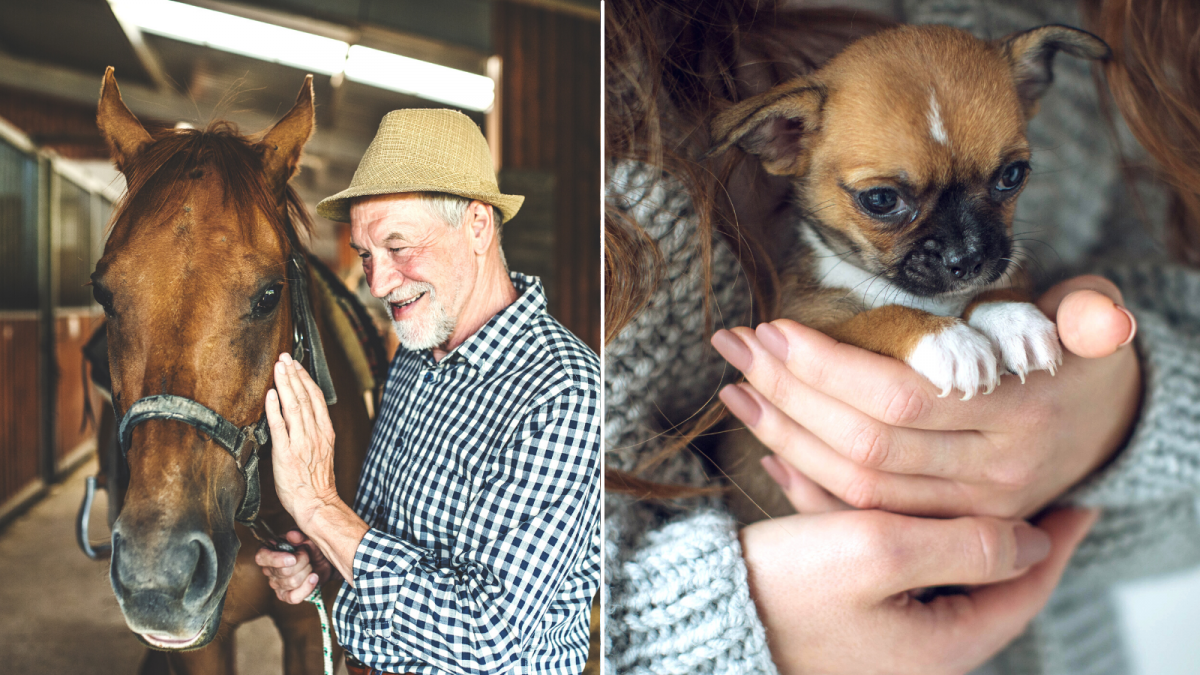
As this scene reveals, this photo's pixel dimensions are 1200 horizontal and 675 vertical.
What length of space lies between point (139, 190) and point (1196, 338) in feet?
5.00

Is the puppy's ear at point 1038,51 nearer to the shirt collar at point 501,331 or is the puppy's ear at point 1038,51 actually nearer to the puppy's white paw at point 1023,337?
the puppy's white paw at point 1023,337

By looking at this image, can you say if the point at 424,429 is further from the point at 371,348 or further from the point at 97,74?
the point at 97,74

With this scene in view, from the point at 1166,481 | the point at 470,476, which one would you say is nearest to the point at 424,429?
the point at 470,476

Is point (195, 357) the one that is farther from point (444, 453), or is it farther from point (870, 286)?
point (870, 286)

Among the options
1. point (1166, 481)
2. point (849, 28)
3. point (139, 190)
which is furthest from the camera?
point (1166, 481)

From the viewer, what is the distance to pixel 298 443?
59cm

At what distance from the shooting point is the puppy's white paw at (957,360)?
56cm

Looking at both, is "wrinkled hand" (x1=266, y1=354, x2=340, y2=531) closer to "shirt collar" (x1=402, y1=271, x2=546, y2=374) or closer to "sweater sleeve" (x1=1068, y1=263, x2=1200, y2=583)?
"shirt collar" (x1=402, y1=271, x2=546, y2=374)

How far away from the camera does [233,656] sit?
60cm

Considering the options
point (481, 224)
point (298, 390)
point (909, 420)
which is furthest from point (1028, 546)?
point (298, 390)

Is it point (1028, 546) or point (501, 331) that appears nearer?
point (501, 331)

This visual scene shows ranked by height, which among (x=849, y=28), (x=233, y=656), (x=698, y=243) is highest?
(x=849, y=28)

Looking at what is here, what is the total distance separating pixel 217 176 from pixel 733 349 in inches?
23.3

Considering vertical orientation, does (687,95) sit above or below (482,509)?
above
